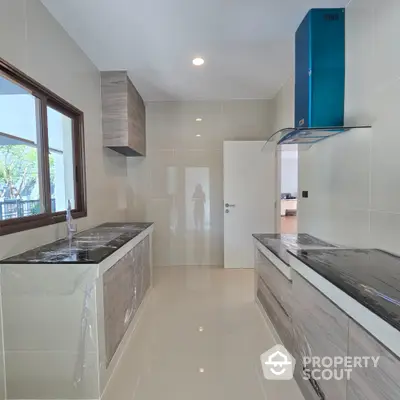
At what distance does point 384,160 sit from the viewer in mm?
1774

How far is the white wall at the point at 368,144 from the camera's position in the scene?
1693 mm

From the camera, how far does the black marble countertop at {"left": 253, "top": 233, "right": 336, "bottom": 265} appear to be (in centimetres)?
231

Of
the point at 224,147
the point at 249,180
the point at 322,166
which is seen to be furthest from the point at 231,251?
the point at 322,166

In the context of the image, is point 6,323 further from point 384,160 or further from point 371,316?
point 384,160

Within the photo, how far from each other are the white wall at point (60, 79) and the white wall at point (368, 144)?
7.59 feet

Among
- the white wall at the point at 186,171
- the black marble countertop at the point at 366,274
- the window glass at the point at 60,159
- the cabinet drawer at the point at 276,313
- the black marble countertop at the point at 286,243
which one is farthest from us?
the white wall at the point at 186,171

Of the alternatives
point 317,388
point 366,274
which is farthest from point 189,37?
point 317,388

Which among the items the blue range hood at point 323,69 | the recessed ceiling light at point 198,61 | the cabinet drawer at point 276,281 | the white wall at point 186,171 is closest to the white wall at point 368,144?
the blue range hood at point 323,69

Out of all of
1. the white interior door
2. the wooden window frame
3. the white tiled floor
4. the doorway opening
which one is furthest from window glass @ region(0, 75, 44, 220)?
the doorway opening

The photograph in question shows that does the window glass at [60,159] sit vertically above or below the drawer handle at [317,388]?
above

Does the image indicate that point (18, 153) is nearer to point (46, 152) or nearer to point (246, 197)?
point (46, 152)

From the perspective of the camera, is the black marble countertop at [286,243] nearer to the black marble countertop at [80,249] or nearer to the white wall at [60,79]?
the black marble countertop at [80,249]

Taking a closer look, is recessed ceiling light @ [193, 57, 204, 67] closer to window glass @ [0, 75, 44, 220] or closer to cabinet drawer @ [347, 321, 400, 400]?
window glass @ [0, 75, 44, 220]

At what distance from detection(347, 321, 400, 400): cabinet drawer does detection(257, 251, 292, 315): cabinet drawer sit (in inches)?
33.1
